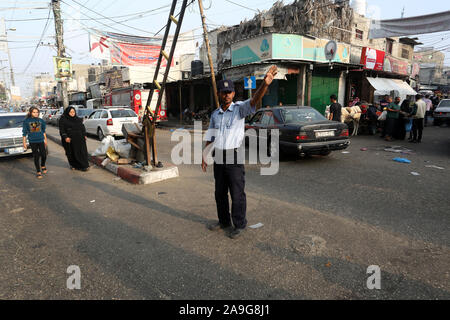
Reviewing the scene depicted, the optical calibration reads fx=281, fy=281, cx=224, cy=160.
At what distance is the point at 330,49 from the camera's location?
52.2 ft

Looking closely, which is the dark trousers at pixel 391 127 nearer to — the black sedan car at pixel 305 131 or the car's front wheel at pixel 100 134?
the black sedan car at pixel 305 131

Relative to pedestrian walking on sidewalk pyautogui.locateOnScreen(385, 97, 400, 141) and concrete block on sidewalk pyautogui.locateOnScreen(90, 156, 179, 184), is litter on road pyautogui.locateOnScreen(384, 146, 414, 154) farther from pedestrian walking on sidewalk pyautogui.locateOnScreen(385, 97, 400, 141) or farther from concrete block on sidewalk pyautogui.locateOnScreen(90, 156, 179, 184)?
concrete block on sidewalk pyautogui.locateOnScreen(90, 156, 179, 184)

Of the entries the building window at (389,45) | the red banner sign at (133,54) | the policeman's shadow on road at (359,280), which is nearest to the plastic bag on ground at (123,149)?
the policeman's shadow on road at (359,280)

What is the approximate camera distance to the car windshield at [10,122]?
909 cm

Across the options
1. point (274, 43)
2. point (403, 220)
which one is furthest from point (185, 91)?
point (403, 220)

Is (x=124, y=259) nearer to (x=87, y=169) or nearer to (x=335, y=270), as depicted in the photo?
(x=335, y=270)

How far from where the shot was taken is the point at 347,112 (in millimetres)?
12992

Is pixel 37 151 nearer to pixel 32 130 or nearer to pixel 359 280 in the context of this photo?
pixel 32 130

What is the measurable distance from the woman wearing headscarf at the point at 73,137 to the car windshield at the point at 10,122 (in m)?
3.05

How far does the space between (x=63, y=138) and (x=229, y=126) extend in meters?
5.91

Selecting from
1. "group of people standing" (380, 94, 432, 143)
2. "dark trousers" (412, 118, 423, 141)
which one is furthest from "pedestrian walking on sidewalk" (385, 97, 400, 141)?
"dark trousers" (412, 118, 423, 141)

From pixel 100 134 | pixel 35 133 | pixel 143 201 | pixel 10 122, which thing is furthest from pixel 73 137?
pixel 100 134

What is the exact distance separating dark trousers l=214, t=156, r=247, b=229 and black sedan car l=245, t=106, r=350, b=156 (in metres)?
3.94

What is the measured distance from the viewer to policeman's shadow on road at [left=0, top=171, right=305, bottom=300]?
2494 millimetres
